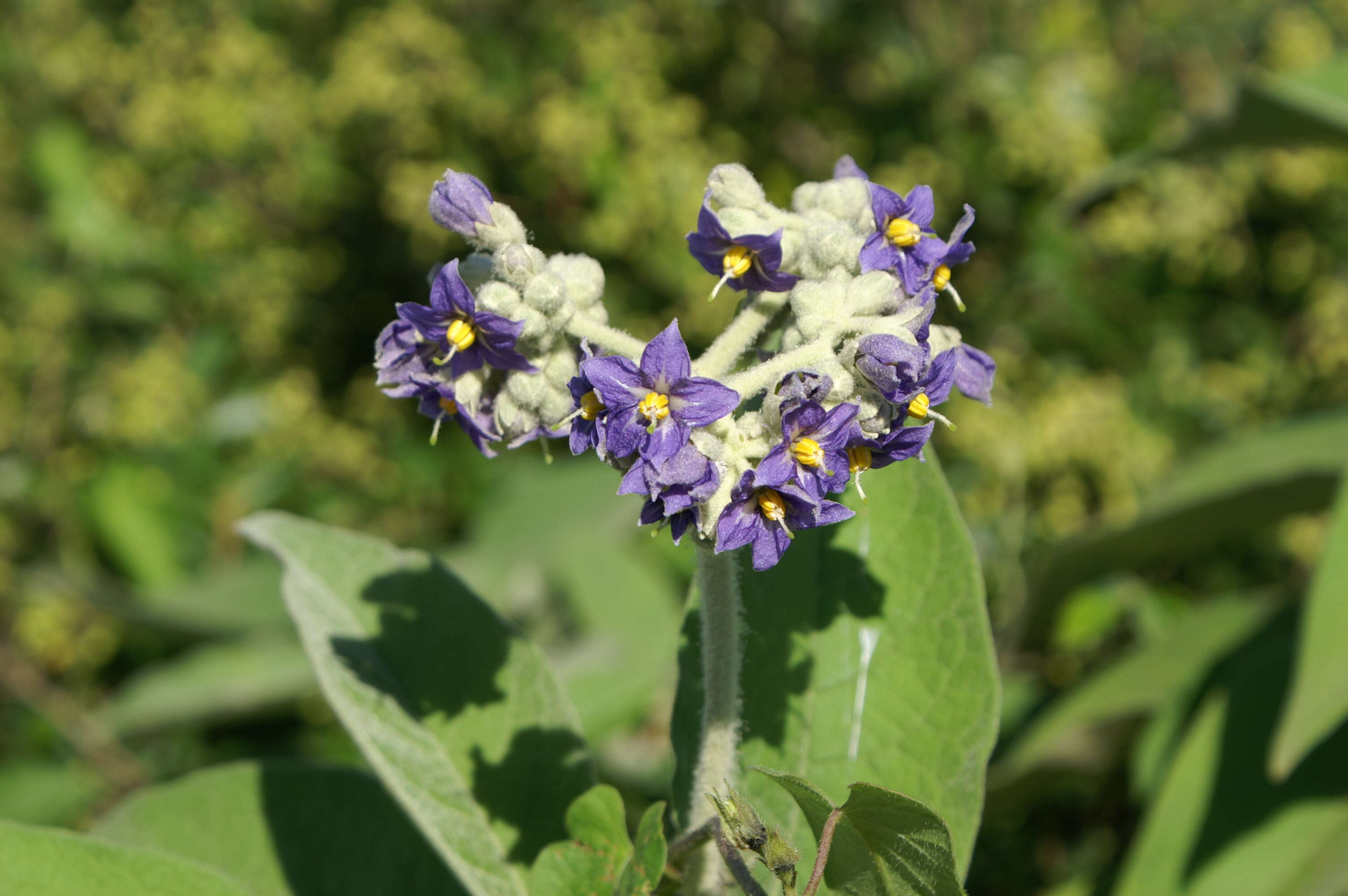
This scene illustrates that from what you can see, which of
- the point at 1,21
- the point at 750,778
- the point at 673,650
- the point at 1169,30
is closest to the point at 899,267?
the point at 750,778

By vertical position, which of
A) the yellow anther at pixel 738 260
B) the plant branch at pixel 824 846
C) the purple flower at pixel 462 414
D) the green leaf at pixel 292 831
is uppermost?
the yellow anther at pixel 738 260

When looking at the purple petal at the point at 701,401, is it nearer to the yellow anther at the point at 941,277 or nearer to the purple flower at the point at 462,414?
the purple flower at the point at 462,414

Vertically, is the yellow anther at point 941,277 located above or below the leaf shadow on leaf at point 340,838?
above

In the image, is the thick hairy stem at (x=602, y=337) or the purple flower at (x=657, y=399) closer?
the purple flower at (x=657, y=399)

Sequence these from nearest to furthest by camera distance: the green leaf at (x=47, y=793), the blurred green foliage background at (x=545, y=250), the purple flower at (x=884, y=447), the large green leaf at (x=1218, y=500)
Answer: the purple flower at (x=884, y=447)
the large green leaf at (x=1218, y=500)
the green leaf at (x=47, y=793)
the blurred green foliage background at (x=545, y=250)

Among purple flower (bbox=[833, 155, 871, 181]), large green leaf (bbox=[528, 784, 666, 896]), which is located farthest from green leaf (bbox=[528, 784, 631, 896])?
purple flower (bbox=[833, 155, 871, 181])

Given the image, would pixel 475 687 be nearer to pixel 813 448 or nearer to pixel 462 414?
pixel 462 414

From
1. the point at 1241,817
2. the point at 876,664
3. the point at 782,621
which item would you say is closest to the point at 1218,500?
the point at 1241,817

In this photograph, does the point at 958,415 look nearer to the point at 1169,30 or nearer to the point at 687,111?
the point at 687,111

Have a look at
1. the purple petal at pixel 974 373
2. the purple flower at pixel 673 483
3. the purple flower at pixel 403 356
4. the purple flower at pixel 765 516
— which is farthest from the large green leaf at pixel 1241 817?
the purple flower at pixel 403 356
